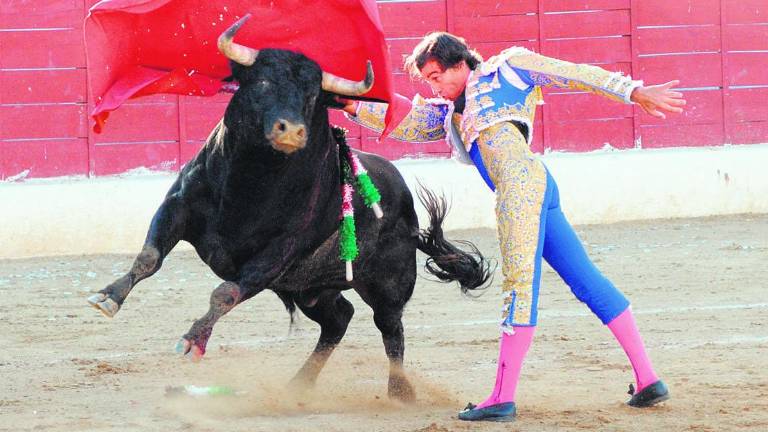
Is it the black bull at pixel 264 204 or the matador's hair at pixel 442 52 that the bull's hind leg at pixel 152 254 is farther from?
the matador's hair at pixel 442 52

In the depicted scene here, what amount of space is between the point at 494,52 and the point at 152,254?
6284 mm

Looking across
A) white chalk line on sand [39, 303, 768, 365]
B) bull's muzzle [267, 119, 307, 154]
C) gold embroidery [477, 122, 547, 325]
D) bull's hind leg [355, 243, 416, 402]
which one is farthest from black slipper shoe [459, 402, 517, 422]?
white chalk line on sand [39, 303, 768, 365]

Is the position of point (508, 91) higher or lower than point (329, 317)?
higher

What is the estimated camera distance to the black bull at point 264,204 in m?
4.00

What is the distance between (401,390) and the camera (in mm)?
4590

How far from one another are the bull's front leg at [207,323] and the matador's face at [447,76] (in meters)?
0.87

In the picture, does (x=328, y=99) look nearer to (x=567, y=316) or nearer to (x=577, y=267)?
(x=577, y=267)

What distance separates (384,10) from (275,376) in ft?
17.1

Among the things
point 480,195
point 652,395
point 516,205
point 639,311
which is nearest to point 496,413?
point 652,395

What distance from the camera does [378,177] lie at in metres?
4.83

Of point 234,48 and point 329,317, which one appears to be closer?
point 234,48

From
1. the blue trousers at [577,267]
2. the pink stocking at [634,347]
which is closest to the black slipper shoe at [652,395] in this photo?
the pink stocking at [634,347]

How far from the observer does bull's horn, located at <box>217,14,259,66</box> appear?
4062 mm

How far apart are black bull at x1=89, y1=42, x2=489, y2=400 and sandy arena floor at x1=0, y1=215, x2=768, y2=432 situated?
1.14 feet
